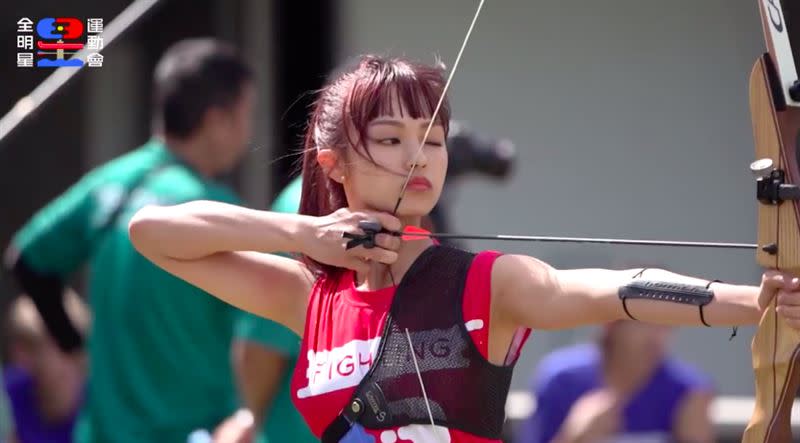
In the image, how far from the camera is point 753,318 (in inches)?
85.4

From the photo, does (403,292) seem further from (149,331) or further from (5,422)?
(5,422)

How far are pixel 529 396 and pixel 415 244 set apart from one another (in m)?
3.26

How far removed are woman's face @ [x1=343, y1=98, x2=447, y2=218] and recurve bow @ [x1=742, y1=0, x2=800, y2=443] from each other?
474mm

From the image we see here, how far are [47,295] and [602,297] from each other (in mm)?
2164

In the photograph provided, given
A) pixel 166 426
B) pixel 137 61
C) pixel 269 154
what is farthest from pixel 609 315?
pixel 137 61

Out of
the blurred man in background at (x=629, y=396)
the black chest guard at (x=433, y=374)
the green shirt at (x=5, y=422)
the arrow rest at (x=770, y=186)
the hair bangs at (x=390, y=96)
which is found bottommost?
the green shirt at (x=5, y=422)

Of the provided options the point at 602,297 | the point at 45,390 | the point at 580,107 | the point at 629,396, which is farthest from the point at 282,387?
the point at 580,107

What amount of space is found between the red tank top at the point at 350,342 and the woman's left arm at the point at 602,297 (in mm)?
34

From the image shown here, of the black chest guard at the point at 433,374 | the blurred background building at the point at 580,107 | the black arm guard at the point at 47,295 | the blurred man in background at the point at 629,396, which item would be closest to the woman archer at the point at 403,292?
the black chest guard at the point at 433,374

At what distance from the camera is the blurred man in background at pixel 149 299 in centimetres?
380

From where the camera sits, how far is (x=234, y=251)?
2.62 metres

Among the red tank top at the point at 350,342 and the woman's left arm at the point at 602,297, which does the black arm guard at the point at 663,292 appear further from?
the red tank top at the point at 350,342

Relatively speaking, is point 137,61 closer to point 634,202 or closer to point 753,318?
point 634,202

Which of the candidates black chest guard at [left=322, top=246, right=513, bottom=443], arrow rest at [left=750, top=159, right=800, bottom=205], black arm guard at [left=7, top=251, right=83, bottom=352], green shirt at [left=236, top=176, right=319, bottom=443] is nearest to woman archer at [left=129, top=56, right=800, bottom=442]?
black chest guard at [left=322, top=246, right=513, bottom=443]
